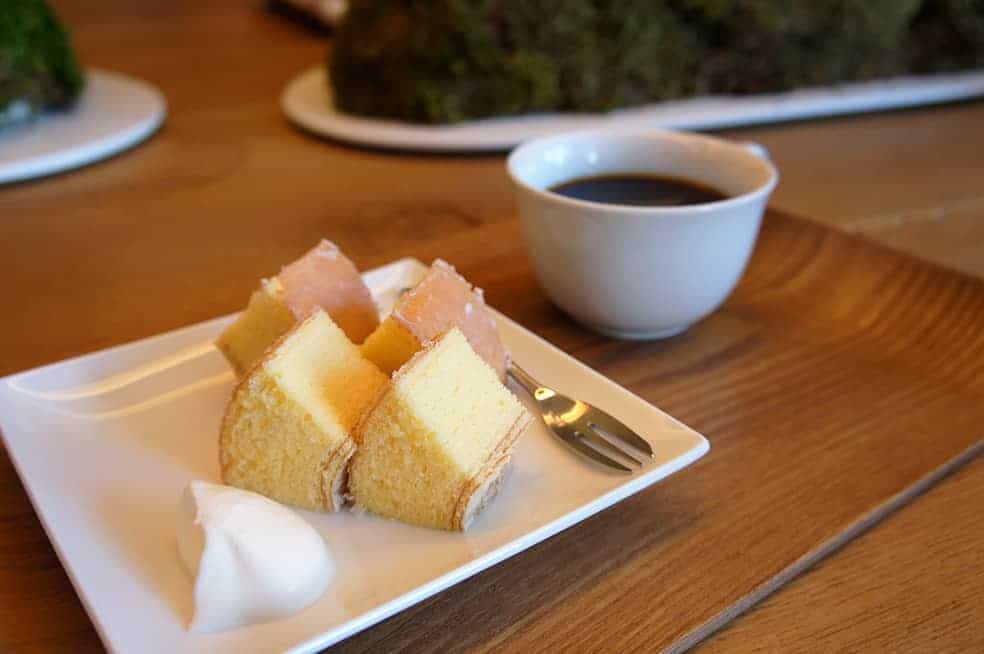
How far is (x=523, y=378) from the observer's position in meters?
0.71

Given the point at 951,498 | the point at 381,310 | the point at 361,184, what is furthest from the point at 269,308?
the point at 361,184

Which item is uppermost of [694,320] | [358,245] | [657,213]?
[657,213]

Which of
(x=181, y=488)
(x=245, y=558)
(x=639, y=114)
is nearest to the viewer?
(x=245, y=558)

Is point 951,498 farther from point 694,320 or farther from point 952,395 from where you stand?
point 694,320

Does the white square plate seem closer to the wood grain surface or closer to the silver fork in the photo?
the silver fork

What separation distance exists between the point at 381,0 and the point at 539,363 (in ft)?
2.85

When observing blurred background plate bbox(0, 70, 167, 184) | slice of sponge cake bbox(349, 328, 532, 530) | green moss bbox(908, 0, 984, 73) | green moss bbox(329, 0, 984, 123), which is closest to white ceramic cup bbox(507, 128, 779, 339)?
slice of sponge cake bbox(349, 328, 532, 530)

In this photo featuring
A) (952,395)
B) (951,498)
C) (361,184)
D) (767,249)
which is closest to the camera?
(951,498)

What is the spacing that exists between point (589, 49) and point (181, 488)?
1.00 metres

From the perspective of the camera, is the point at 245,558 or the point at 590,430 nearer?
the point at 245,558

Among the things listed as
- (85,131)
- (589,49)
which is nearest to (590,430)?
(589,49)

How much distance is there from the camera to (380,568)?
0.53 m

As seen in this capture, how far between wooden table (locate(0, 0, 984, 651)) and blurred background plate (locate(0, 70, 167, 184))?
27 mm

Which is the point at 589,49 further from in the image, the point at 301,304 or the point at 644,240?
the point at 301,304
